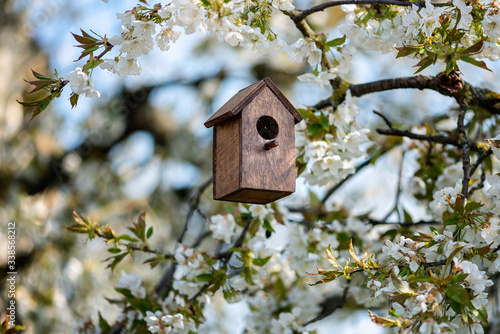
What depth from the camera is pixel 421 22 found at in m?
1.35

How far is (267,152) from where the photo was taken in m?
1.35

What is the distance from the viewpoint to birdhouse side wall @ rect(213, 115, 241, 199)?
1.31 metres

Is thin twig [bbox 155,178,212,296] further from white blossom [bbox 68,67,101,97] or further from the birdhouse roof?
white blossom [bbox 68,67,101,97]

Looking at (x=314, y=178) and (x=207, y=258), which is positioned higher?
(x=314, y=178)

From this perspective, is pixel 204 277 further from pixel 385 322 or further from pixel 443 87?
pixel 443 87

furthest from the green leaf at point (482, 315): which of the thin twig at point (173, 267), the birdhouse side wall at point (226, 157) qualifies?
the thin twig at point (173, 267)

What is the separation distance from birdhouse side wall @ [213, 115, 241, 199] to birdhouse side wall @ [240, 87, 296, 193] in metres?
0.02

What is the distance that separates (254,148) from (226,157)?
0.09 m

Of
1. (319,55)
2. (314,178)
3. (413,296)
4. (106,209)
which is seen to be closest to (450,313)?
(413,296)

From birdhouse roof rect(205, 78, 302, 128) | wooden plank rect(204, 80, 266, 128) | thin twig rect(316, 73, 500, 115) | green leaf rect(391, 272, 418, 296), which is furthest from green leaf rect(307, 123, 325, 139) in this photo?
green leaf rect(391, 272, 418, 296)

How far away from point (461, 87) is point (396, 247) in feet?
2.19

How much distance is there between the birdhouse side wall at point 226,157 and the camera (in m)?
1.31

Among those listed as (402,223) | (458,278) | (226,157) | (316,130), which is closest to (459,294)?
(458,278)

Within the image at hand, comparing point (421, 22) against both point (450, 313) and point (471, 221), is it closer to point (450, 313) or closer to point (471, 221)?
point (471, 221)
